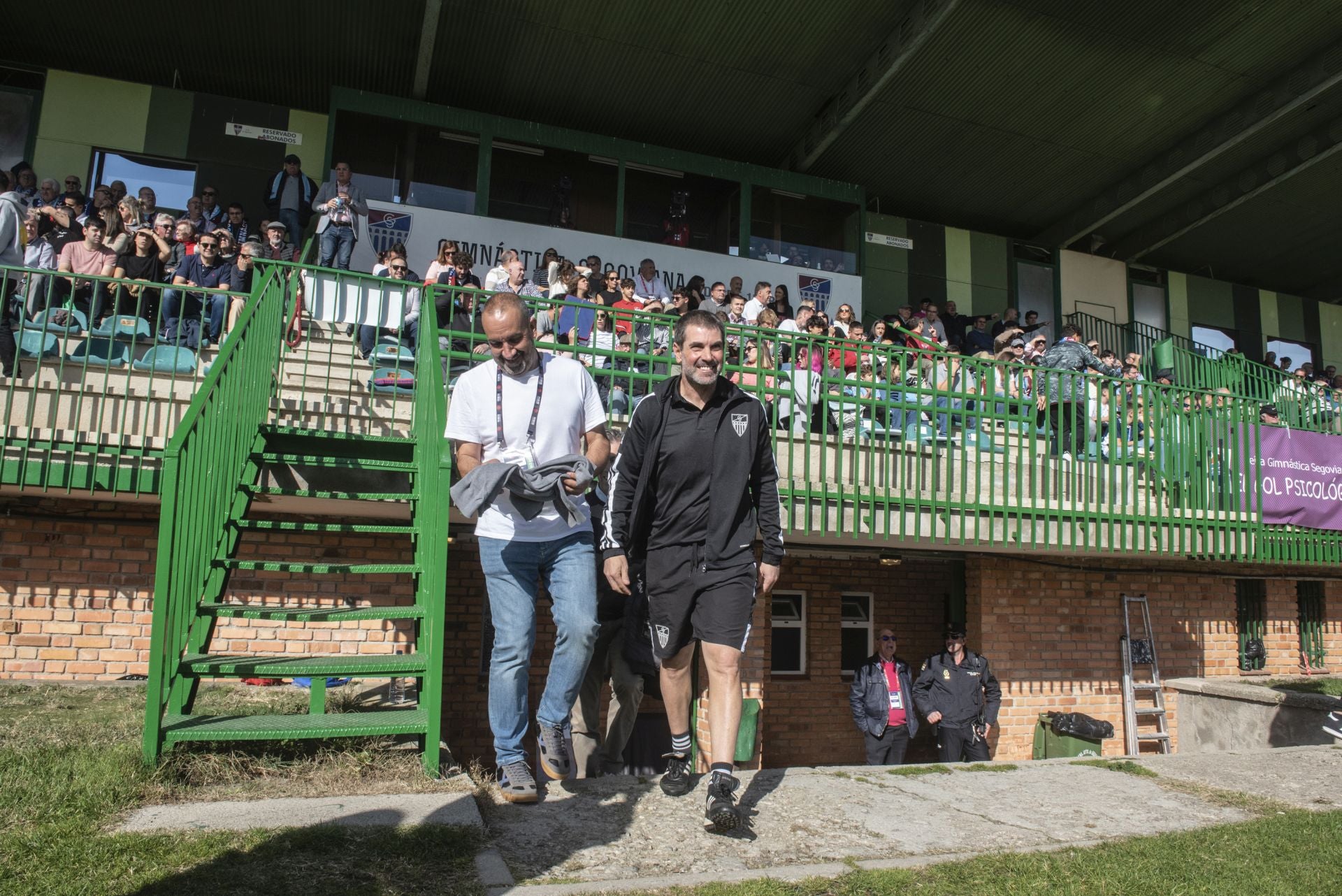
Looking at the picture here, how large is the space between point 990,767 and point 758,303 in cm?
884

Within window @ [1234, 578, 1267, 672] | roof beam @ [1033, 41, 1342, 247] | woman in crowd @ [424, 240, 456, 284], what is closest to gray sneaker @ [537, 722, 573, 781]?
woman in crowd @ [424, 240, 456, 284]

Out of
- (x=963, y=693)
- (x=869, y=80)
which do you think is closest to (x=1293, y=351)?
(x=869, y=80)

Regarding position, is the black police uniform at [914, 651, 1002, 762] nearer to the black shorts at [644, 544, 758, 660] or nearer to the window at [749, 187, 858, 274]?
the black shorts at [644, 544, 758, 660]

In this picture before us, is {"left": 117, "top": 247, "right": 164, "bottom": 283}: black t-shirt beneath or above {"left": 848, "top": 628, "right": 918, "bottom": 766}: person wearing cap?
above

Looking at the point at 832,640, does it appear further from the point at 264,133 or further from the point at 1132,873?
the point at 264,133

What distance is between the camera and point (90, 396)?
702 cm

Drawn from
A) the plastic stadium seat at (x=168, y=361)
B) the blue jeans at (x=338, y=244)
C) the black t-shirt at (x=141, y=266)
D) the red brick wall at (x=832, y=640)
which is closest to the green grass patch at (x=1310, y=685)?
the red brick wall at (x=832, y=640)

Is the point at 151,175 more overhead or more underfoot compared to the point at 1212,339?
more underfoot

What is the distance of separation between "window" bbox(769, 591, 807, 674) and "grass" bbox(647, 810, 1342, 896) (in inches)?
327

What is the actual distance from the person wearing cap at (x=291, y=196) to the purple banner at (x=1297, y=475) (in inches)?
465

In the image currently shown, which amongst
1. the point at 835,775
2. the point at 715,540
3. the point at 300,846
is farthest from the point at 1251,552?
the point at 300,846

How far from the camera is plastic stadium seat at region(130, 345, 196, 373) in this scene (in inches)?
283

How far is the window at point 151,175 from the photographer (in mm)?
13344

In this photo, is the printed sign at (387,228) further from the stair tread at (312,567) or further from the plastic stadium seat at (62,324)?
the stair tread at (312,567)
